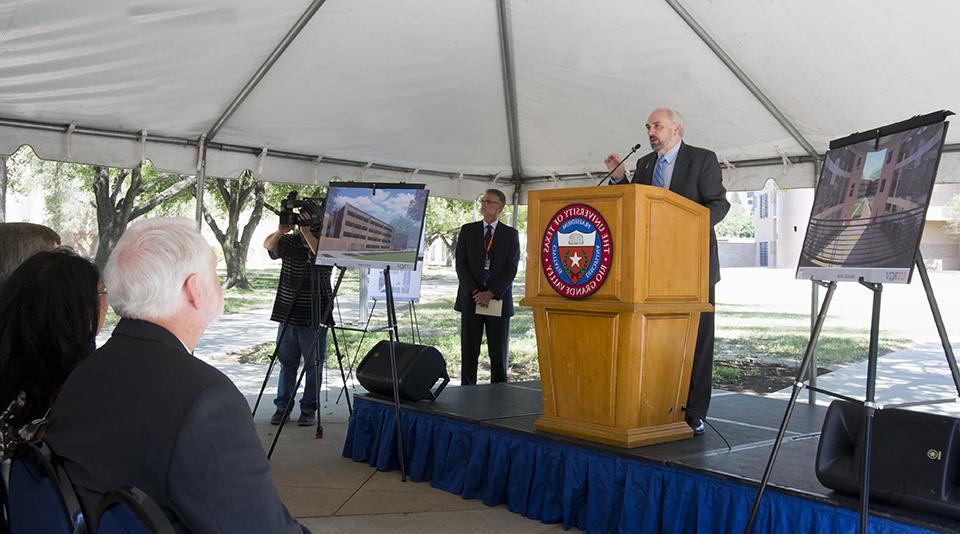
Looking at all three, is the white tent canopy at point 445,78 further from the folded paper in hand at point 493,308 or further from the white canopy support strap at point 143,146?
the folded paper in hand at point 493,308

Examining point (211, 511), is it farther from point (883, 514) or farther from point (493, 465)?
point (493, 465)

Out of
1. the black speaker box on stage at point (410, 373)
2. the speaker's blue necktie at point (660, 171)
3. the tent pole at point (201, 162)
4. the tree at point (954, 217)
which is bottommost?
the black speaker box on stage at point (410, 373)

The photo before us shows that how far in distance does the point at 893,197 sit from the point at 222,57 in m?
3.81

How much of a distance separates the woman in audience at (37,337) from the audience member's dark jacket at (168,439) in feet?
1.72

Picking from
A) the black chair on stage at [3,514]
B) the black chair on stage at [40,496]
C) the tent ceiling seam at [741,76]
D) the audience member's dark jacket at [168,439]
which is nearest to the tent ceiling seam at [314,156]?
the tent ceiling seam at [741,76]

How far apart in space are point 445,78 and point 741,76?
6.43 ft

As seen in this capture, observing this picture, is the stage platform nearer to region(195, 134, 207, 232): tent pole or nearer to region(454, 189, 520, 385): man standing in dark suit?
region(454, 189, 520, 385): man standing in dark suit

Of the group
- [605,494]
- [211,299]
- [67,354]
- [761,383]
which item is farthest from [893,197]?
[761,383]

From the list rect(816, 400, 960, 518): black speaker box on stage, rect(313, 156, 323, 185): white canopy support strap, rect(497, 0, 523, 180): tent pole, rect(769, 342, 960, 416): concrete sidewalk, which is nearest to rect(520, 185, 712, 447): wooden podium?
rect(816, 400, 960, 518): black speaker box on stage

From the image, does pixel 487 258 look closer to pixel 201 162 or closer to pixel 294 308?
pixel 294 308

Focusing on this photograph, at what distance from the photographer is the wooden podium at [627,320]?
3.12 metres

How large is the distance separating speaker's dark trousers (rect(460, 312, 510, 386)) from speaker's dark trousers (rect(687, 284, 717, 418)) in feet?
7.07

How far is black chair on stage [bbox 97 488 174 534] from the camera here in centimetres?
103

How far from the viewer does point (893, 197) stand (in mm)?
2443
